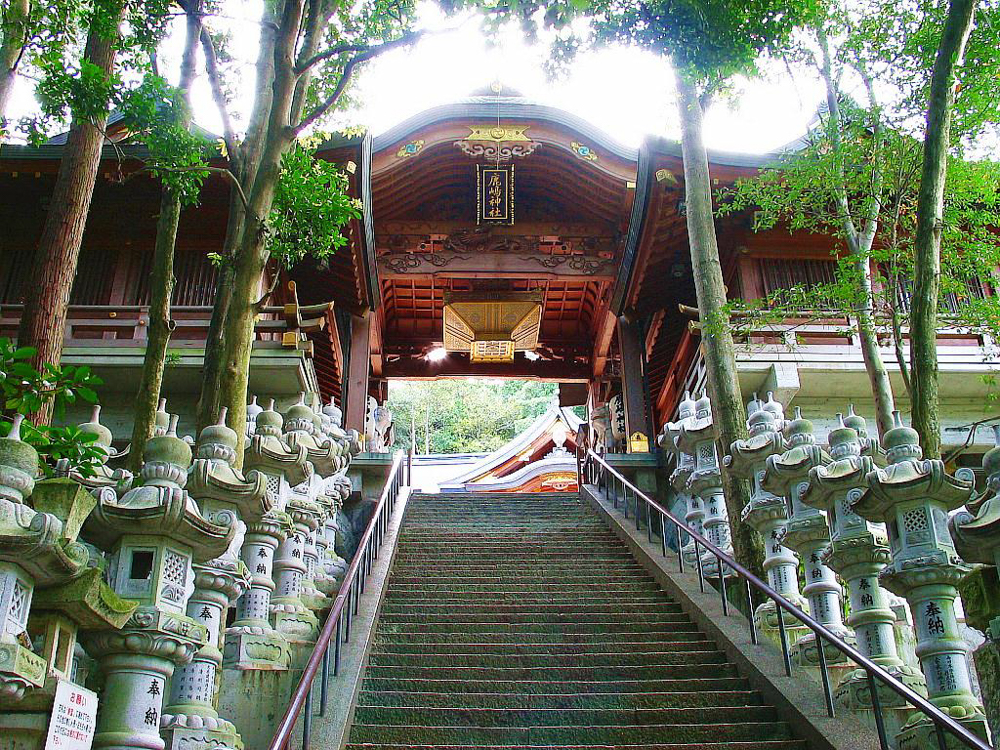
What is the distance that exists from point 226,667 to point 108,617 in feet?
8.18

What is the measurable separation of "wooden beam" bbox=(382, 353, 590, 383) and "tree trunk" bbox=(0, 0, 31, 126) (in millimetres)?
12870

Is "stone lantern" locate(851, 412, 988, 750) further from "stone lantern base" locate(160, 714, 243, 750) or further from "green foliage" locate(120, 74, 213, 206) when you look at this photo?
"green foliage" locate(120, 74, 213, 206)

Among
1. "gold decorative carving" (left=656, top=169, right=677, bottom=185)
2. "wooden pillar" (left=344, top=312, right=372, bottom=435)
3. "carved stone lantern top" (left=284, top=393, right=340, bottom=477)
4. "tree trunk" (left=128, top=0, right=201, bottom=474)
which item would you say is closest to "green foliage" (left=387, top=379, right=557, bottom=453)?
"wooden pillar" (left=344, top=312, right=372, bottom=435)

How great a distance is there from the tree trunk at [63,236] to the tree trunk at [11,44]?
21.6 inches

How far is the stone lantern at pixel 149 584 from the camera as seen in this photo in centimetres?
434

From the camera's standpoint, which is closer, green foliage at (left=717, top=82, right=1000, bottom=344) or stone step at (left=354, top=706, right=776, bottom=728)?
stone step at (left=354, top=706, right=776, bottom=728)

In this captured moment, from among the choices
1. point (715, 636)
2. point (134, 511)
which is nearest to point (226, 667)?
point (134, 511)

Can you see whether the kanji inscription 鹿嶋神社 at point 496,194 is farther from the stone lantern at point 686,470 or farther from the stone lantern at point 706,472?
the stone lantern at point 706,472

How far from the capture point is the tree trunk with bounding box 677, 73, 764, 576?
838cm

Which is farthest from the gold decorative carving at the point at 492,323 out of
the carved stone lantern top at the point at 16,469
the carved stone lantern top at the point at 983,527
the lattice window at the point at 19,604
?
the lattice window at the point at 19,604

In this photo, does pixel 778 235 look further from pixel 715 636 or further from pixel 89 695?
pixel 89 695

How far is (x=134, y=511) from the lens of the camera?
454cm

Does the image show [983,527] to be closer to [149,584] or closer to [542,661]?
[149,584]

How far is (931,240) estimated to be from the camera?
619cm
